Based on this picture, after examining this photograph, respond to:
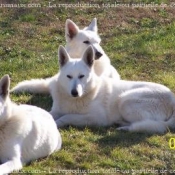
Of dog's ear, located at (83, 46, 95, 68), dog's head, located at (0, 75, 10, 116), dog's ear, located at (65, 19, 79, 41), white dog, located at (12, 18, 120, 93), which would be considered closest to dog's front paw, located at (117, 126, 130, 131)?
dog's ear, located at (83, 46, 95, 68)

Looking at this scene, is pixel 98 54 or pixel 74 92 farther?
pixel 98 54

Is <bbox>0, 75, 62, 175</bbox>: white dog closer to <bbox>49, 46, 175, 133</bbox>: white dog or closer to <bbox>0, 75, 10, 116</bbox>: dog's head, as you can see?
<bbox>0, 75, 10, 116</bbox>: dog's head

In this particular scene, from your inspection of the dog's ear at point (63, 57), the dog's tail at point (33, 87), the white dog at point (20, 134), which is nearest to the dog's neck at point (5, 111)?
the white dog at point (20, 134)

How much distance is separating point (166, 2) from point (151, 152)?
8.23 m

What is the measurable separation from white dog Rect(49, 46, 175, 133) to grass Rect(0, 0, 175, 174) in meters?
0.21

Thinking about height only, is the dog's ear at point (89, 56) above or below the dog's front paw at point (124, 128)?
above

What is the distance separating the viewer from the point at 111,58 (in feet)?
32.4

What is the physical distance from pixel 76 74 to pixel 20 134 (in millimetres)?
1688

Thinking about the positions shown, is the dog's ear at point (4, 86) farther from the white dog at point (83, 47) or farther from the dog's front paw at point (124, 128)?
the white dog at point (83, 47)

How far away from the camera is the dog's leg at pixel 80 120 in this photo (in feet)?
21.8

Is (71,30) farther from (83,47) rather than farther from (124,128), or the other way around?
(124,128)

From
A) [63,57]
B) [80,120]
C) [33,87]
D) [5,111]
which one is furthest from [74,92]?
[5,111]

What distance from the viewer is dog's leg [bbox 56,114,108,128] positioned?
6.64 m

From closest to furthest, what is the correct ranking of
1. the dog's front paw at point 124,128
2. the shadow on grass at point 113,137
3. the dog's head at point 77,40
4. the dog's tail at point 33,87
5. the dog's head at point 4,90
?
the dog's head at point 4,90 < the shadow on grass at point 113,137 < the dog's front paw at point 124,128 < the dog's tail at point 33,87 < the dog's head at point 77,40
